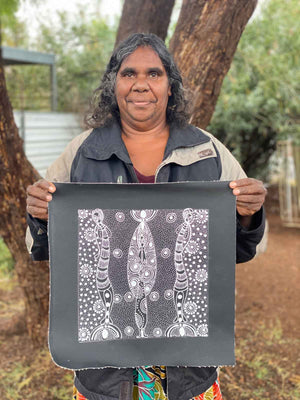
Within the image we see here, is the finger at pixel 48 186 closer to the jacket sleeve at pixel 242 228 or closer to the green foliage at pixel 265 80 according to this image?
the jacket sleeve at pixel 242 228

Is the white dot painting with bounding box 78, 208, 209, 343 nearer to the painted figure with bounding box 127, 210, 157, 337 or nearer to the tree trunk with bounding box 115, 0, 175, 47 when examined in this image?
the painted figure with bounding box 127, 210, 157, 337

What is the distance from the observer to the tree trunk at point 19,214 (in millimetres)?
2961

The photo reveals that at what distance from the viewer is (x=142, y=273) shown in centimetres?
178

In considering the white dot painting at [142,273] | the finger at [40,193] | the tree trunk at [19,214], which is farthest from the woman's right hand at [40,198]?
the tree trunk at [19,214]

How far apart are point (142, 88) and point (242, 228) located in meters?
0.71

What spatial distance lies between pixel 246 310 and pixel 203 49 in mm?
2860

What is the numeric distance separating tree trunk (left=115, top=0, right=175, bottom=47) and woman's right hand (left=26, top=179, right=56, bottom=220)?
8.30 ft

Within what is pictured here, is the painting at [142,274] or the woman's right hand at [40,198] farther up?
the woman's right hand at [40,198]

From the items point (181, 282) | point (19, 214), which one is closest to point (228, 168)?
point (181, 282)

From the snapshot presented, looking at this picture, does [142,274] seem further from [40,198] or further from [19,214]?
[19,214]

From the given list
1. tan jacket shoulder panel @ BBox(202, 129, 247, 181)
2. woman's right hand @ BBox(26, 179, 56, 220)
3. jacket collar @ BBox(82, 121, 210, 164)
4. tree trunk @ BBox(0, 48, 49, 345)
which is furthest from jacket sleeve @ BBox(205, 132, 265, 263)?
tree trunk @ BBox(0, 48, 49, 345)

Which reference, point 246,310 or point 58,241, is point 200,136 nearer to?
point 58,241

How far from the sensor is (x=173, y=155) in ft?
6.05

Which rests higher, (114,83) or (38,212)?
(114,83)
